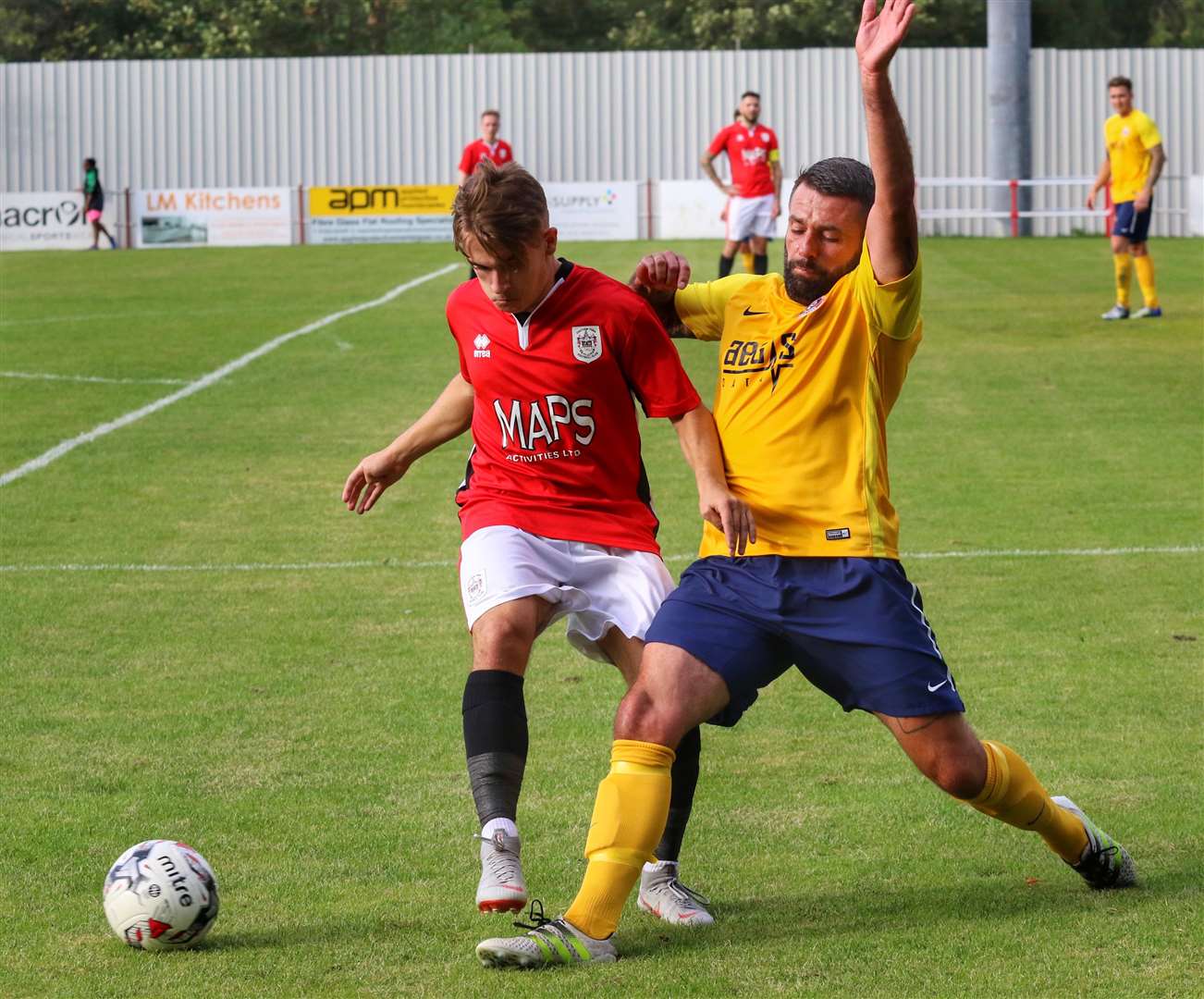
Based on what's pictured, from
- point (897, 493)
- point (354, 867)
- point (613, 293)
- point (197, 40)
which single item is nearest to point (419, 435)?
point (613, 293)

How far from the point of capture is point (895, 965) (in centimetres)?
381

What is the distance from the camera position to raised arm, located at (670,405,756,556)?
13.0 feet

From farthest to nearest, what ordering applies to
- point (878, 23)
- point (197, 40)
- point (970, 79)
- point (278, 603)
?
point (197, 40)
point (970, 79)
point (278, 603)
point (878, 23)

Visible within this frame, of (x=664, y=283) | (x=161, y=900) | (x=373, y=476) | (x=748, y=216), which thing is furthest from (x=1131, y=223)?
(x=161, y=900)

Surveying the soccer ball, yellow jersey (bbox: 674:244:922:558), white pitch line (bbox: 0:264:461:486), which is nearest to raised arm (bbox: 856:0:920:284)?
yellow jersey (bbox: 674:244:922:558)

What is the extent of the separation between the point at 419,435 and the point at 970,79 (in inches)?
1479

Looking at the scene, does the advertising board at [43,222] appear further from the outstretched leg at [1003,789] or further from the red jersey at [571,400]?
the outstretched leg at [1003,789]

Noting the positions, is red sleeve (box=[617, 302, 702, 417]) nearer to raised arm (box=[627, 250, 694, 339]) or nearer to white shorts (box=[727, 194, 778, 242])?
raised arm (box=[627, 250, 694, 339])

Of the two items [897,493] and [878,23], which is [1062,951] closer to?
[878,23]

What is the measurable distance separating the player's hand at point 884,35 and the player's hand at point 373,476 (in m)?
1.59

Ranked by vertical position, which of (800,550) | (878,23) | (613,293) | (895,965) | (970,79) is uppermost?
(970,79)

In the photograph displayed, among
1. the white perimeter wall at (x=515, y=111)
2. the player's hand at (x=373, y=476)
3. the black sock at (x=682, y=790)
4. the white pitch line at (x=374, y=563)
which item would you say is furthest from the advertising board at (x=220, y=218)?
the black sock at (x=682, y=790)

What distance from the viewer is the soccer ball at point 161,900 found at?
3.90 meters

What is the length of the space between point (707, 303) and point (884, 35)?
870 millimetres
